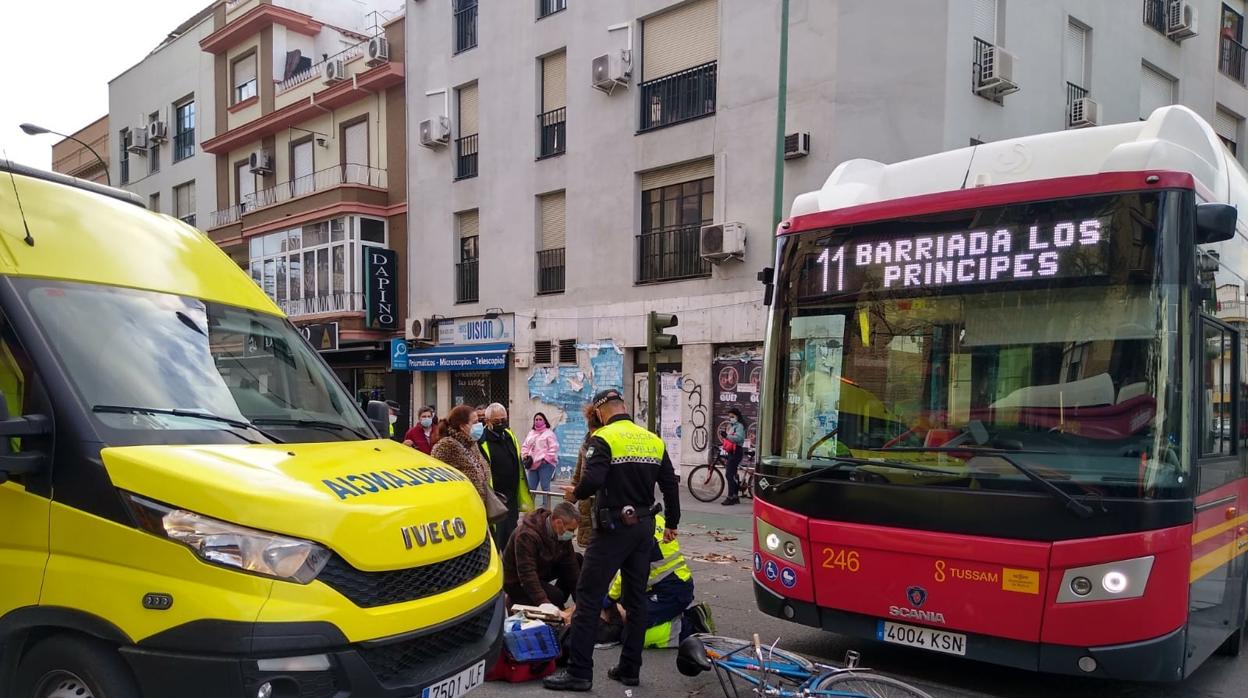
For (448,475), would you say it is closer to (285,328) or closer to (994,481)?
(285,328)

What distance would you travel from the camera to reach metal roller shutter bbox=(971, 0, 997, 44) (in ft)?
54.5

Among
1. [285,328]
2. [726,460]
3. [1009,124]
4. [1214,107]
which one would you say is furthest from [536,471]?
[1214,107]

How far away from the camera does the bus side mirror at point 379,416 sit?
536 cm

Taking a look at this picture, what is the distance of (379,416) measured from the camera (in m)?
5.45

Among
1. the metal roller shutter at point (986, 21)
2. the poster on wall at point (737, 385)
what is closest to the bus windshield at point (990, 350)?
the poster on wall at point (737, 385)

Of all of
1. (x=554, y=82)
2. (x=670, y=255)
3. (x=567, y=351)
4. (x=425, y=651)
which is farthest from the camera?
(x=554, y=82)

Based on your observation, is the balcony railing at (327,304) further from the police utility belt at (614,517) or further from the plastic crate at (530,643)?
the police utility belt at (614,517)

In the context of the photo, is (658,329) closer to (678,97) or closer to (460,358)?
(678,97)

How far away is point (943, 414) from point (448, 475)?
275cm

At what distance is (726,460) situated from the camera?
612 inches

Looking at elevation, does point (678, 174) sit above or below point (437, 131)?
below

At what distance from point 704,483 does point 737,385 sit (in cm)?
201

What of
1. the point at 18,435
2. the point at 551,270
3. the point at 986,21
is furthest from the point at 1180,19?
the point at 18,435

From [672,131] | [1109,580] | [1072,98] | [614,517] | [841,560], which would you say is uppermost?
[1072,98]
